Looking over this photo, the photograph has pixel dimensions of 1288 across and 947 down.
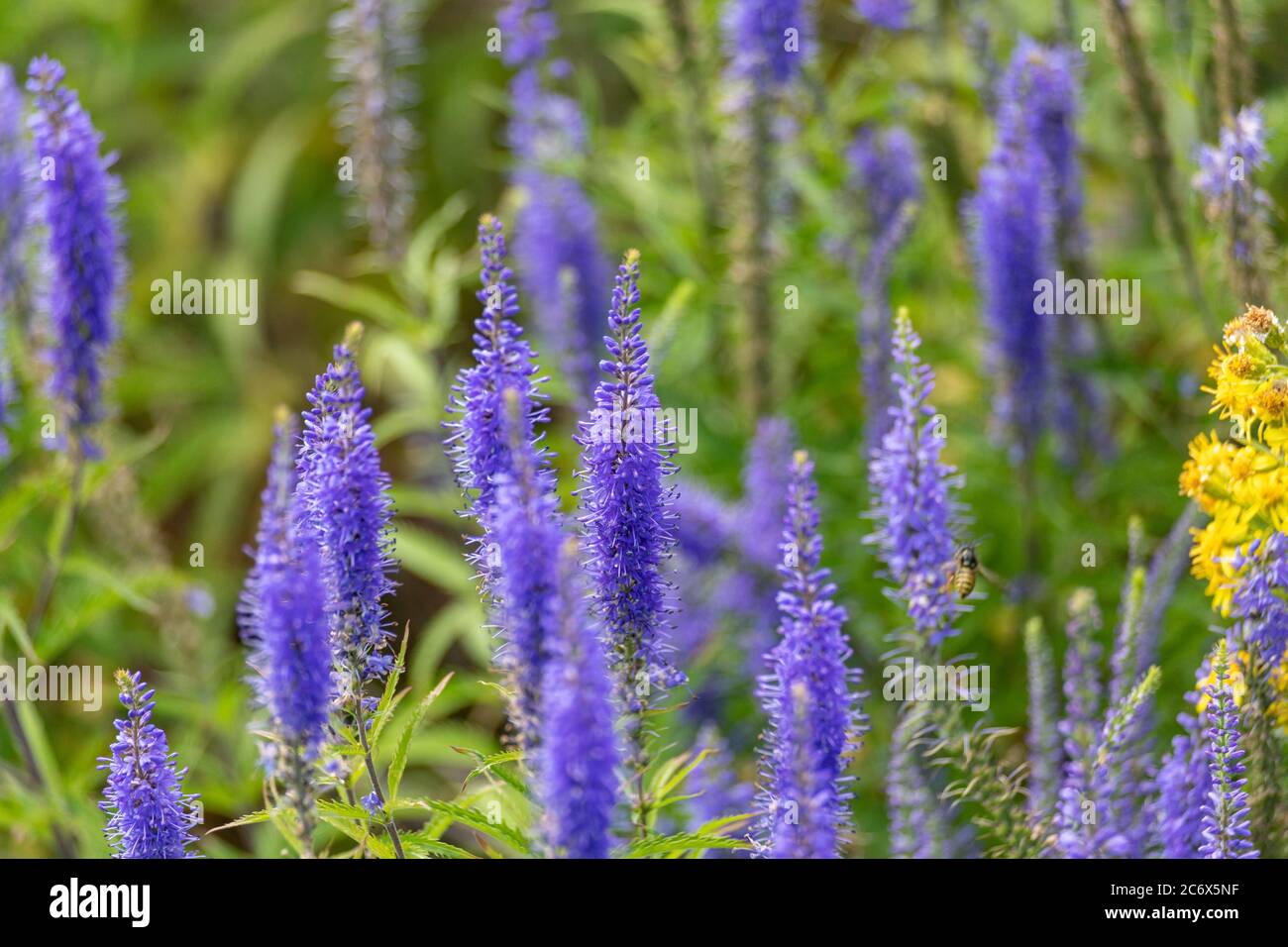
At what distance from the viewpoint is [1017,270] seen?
3570mm

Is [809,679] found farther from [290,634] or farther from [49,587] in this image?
[49,587]

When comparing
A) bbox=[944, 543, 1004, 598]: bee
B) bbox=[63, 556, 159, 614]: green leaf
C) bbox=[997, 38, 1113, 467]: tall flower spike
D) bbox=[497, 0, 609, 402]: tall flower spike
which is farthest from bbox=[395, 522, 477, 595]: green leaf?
bbox=[944, 543, 1004, 598]: bee

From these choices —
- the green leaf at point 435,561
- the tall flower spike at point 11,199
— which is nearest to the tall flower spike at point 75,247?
the tall flower spike at point 11,199

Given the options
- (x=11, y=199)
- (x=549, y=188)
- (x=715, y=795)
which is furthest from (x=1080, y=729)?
(x=11, y=199)

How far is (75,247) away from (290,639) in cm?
147

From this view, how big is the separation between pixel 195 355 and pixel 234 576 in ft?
4.59

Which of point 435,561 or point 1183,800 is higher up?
point 435,561

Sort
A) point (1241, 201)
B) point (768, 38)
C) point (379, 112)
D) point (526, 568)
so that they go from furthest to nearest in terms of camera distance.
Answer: point (379, 112), point (768, 38), point (1241, 201), point (526, 568)

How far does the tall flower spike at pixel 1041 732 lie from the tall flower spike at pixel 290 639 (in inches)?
44.1

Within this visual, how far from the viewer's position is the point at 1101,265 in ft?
13.5

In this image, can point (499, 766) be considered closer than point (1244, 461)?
Yes

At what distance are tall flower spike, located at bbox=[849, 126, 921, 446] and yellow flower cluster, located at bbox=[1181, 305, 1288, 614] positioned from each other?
51.2 inches

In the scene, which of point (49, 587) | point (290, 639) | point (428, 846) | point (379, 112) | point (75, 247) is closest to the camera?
point (290, 639)
